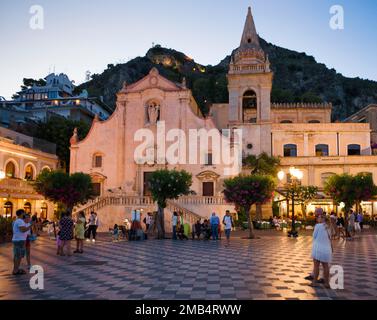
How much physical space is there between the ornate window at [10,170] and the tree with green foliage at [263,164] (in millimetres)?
22926

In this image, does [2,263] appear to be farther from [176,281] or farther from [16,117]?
[16,117]

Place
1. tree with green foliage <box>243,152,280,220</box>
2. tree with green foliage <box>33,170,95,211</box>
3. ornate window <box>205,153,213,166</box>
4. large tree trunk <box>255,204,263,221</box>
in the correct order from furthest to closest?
1. tree with green foliage <box>243,152,280,220</box>
2. large tree trunk <box>255,204,263,221</box>
3. ornate window <box>205,153,213,166</box>
4. tree with green foliage <box>33,170,95,211</box>

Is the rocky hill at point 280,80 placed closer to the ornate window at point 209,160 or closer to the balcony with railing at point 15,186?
the ornate window at point 209,160

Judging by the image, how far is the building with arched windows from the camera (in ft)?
120

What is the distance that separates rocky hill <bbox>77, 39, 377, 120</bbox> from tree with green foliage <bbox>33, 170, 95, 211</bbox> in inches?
2146

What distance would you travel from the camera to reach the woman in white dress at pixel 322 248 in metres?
9.66

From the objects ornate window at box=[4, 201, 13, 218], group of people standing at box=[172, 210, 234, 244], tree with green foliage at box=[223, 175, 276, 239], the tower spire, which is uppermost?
the tower spire

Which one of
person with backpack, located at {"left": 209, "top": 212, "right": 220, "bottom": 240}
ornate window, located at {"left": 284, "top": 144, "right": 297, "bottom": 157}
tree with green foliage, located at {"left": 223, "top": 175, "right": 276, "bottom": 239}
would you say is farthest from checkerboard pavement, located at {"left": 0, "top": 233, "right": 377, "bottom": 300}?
ornate window, located at {"left": 284, "top": 144, "right": 297, "bottom": 157}

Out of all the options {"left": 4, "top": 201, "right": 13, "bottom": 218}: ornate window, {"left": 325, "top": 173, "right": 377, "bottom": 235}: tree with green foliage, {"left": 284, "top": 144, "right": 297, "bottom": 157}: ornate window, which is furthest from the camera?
{"left": 284, "top": 144, "right": 297, "bottom": 157}: ornate window

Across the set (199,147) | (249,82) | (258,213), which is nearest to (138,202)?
(199,147)

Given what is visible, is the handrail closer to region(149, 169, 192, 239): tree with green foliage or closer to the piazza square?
the piazza square

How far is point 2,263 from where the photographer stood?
14.2 m

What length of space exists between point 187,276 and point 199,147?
26507mm

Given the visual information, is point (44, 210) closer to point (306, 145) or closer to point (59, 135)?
point (59, 135)
